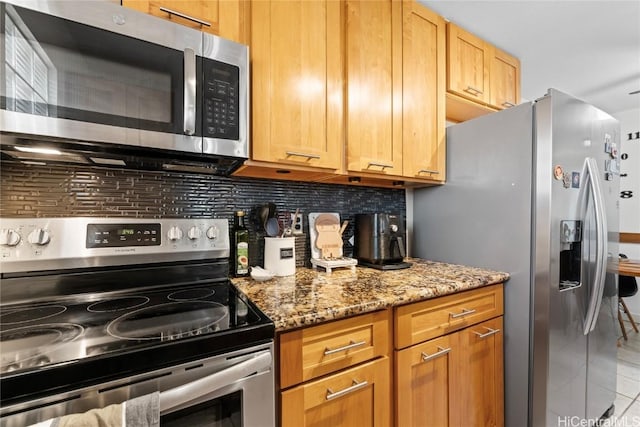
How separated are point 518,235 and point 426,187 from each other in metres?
0.61

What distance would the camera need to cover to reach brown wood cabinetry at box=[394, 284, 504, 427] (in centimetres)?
104

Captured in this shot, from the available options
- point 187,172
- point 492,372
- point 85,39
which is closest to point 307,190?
point 187,172

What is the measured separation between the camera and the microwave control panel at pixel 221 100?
0.94m

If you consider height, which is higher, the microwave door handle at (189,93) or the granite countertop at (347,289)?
the microwave door handle at (189,93)

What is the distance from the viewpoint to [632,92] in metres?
2.79

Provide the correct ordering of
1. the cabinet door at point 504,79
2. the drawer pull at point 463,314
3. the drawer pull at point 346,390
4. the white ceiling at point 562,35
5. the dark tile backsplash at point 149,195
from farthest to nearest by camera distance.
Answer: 1. the cabinet door at point 504,79
2. the white ceiling at point 562,35
3. the drawer pull at point 463,314
4. the dark tile backsplash at point 149,195
5. the drawer pull at point 346,390

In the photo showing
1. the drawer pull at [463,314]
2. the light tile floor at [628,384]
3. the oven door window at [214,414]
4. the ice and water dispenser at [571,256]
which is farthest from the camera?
the light tile floor at [628,384]

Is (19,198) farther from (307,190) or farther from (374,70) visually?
(374,70)

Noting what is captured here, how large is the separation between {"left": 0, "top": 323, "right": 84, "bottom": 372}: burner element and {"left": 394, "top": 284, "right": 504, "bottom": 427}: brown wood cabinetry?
959 mm

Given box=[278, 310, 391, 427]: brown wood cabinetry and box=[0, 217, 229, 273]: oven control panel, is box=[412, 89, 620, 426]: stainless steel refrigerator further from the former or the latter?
box=[0, 217, 229, 273]: oven control panel

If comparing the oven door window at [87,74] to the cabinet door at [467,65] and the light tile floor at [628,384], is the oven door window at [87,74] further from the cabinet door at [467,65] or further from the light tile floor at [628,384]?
the light tile floor at [628,384]

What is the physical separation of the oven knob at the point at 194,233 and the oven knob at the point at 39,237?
0.42 metres

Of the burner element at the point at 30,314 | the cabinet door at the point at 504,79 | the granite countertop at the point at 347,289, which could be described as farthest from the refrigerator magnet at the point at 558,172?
the burner element at the point at 30,314

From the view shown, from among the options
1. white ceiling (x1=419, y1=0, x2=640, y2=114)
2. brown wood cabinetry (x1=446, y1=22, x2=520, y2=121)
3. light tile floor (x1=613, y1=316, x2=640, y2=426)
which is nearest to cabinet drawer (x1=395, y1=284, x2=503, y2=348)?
brown wood cabinetry (x1=446, y1=22, x2=520, y2=121)
